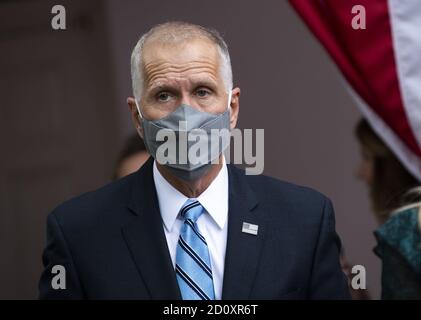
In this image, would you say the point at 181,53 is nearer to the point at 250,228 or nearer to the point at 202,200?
the point at 202,200

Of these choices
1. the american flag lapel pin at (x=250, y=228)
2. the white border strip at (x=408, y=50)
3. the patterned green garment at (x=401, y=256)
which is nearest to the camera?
the patterned green garment at (x=401, y=256)

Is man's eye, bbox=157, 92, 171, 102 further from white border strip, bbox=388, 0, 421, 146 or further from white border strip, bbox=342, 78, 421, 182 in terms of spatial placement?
white border strip, bbox=388, 0, 421, 146

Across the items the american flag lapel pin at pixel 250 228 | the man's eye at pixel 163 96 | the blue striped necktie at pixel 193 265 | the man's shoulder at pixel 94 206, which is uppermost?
the man's eye at pixel 163 96

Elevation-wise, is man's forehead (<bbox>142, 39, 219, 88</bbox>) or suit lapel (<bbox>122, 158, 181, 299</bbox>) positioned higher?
man's forehead (<bbox>142, 39, 219, 88</bbox>)

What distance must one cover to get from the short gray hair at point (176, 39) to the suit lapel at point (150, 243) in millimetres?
303

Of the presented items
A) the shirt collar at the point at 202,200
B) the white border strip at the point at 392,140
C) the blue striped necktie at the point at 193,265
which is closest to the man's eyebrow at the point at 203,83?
the shirt collar at the point at 202,200

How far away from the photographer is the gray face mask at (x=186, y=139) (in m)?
3.40

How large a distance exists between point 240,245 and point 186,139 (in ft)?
1.18

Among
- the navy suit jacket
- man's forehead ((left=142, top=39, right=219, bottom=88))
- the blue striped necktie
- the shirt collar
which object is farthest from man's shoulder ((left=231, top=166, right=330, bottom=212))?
man's forehead ((left=142, top=39, right=219, bottom=88))

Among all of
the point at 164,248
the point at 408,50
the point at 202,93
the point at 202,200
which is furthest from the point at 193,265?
the point at 408,50

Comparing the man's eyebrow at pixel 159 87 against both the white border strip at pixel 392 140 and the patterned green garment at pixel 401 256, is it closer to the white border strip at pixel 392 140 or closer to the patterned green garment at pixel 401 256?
the patterned green garment at pixel 401 256

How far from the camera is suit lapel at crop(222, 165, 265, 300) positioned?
11.1 ft

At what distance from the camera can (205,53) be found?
3469mm

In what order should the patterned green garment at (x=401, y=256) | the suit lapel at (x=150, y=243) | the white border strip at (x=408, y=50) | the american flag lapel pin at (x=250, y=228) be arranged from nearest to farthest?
1. the patterned green garment at (x=401, y=256)
2. the suit lapel at (x=150, y=243)
3. the american flag lapel pin at (x=250, y=228)
4. the white border strip at (x=408, y=50)
